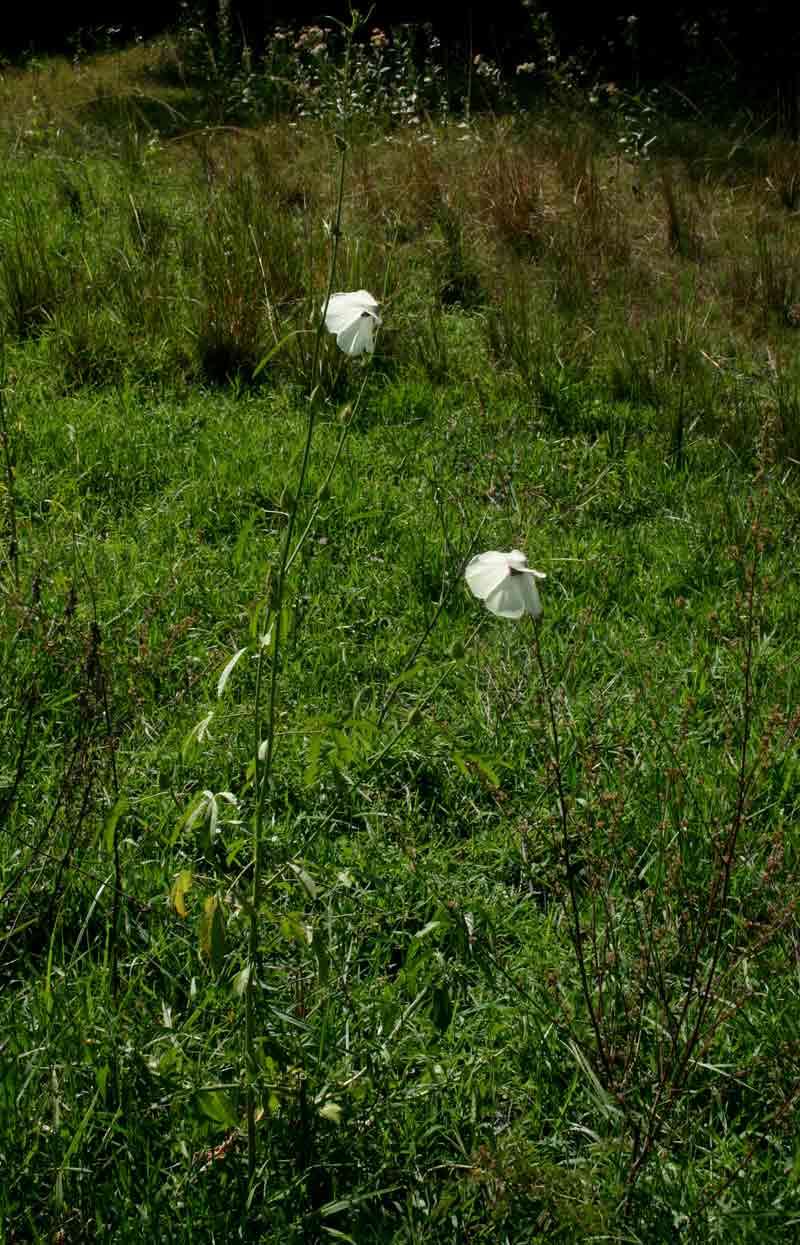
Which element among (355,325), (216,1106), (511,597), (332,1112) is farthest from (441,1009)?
(355,325)

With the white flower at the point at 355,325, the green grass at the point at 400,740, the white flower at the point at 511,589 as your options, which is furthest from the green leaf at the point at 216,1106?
the white flower at the point at 355,325

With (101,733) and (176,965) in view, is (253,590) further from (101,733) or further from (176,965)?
(176,965)

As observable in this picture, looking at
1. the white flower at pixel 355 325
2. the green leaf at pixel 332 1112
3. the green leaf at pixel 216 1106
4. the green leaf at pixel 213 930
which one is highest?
the white flower at pixel 355 325

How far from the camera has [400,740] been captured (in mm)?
2643

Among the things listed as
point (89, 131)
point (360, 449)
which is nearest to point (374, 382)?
point (360, 449)

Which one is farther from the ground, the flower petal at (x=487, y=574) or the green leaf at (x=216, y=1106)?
the flower petal at (x=487, y=574)

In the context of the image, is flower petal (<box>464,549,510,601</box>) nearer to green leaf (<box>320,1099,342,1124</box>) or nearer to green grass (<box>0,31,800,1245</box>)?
green grass (<box>0,31,800,1245</box>)

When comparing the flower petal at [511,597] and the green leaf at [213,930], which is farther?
the flower petal at [511,597]

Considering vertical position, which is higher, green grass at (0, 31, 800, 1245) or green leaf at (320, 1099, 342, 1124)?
green leaf at (320, 1099, 342, 1124)

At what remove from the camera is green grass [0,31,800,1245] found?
5.61 feet

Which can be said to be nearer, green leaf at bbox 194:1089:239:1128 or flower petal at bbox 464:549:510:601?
green leaf at bbox 194:1089:239:1128

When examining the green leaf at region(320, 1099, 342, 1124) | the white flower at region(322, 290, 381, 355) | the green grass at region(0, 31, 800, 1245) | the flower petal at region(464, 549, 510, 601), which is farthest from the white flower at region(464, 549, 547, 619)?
the green leaf at region(320, 1099, 342, 1124)

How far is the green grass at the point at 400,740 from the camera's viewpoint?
1.71m

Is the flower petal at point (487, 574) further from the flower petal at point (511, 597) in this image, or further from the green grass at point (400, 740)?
the green grass at point (400, 740)
